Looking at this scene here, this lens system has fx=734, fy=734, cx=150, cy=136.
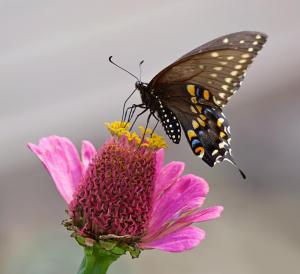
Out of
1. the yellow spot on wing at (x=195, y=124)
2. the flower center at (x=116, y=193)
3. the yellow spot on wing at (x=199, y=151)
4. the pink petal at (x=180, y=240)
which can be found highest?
the flower center at (x=116, y=193)

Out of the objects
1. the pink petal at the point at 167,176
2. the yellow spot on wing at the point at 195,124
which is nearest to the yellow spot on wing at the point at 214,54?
the yellow spot on wing at the point at 195,124

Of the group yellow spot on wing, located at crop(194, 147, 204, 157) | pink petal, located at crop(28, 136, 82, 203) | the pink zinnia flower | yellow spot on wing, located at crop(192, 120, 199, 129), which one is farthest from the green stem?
yellow spot on wing, located at crop(192, 120, 199, 129)

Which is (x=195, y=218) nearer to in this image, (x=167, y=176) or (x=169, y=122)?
(x=167, y=176)

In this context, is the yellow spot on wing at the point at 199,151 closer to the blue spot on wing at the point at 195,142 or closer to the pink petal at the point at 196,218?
the blue spot on wing at the point at 195,142

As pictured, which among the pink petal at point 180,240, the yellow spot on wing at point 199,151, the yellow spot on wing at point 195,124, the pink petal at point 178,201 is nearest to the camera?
the pink petal at point 180,240

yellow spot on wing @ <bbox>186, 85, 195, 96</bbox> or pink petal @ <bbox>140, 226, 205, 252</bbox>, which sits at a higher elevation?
yellow spot on wing @ <bbox>186, 85, 195, 96</bbox>

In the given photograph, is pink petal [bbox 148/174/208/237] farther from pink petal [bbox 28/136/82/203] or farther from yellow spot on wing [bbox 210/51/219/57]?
yellow spot on wing [bbox 210/51/219/57]

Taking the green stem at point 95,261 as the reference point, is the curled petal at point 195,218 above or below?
below
